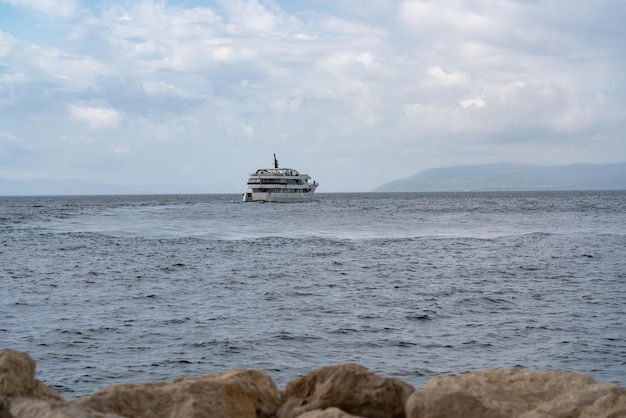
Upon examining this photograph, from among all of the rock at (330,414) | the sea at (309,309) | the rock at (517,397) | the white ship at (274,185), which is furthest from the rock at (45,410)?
the white ship at (274,185)

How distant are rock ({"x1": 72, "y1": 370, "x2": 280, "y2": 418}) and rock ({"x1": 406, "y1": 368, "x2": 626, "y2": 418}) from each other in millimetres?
1385

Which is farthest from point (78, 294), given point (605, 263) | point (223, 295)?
point (605, 263)

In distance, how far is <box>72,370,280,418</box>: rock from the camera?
507 cm

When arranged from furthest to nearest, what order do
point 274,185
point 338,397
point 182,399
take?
point 274,185 < point 338,397 < point 182,399

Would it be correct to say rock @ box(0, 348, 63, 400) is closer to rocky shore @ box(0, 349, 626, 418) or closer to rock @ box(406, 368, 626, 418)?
rocky shore @ box(0, 349, 626, 418)

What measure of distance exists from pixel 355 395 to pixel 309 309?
12.5 metres

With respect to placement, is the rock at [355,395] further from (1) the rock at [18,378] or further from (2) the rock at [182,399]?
(1) the rock at [18,378]

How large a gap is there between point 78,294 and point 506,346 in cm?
1329

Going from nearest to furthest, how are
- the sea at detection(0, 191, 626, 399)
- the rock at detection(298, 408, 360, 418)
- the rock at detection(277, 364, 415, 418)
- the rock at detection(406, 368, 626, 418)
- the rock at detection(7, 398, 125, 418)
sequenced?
the rock at detection(7, 398, 125, 418) < the rock at detection(298, 408, 360, 418) < the rock at detection(406, 368, 626, 418) < the rock at detection(277, 364, 415, 418) < the sea at detection(0, 191, 626, 399)

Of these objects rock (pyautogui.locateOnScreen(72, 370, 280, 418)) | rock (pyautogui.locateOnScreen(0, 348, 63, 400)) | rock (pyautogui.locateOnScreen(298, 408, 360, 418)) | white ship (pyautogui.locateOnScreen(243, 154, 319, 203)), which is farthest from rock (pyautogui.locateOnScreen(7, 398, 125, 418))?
white ship (pyautogui.locateOnScreen(243, 154, 319, 203))

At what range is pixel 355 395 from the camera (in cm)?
530

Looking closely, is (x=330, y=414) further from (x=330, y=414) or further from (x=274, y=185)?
(x=274, y=185)

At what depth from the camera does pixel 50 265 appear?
94.3ft

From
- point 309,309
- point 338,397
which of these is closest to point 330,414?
point 338,397
